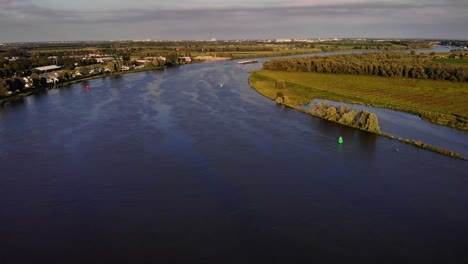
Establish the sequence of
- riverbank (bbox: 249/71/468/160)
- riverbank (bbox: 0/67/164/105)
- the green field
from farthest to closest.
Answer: riverbank (bbox: 0/67/164/105)
riverbank (bbox: 249/71/468/160)
the green field

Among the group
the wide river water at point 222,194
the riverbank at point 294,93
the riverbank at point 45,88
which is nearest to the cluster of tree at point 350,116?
the riverbank at point 294,93

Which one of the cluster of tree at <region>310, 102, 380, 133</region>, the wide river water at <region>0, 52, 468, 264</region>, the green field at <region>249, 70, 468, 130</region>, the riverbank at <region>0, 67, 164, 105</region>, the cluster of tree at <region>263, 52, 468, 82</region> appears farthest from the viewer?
the cluster of tree at <region>263, 52, 468, 82</region>

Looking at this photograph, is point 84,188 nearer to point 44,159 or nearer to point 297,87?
point 44,159

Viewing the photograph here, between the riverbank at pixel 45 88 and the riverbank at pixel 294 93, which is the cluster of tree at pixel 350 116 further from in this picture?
the riverbank at pixel 45 88

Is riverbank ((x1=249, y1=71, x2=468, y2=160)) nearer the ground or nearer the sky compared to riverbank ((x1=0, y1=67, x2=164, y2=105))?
nearer the ground

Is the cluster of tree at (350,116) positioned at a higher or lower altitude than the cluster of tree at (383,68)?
lower

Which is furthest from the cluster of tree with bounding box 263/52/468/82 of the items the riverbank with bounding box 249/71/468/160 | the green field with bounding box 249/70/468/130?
the riverbank with bounding box 249/71/468/160

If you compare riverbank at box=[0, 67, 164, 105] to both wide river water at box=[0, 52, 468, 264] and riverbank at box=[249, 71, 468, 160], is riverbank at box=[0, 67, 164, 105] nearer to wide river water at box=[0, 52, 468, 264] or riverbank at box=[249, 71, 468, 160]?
wide river water at box=[0, 52, 468, 264]

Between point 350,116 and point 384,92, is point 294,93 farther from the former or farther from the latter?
point 350,116
